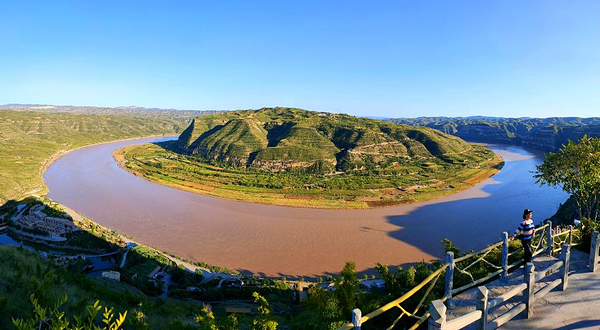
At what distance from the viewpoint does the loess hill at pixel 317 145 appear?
8250 cm

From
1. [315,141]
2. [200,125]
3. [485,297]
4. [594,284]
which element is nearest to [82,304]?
[485,297]

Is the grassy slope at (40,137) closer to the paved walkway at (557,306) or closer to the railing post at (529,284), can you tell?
the paved walkway at (557,306)

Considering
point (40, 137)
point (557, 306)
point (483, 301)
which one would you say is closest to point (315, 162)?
point (557, 306)

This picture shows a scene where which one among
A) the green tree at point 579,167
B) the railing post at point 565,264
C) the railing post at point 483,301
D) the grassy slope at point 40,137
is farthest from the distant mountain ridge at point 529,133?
the grassy slope at point 40,137

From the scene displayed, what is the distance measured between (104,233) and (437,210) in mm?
46288

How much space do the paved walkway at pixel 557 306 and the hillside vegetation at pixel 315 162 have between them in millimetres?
44452

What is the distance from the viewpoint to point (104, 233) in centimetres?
3538

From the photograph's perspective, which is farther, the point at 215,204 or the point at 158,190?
the point at 158,190

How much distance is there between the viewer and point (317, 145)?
91188mm

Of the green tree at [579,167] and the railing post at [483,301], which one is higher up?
the green tree at [579,167]

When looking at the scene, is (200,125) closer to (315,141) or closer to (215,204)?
(315,141)

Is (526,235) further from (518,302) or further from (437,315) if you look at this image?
(437,315)

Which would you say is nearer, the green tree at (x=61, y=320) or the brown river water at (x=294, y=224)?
the green tree at (x=61, y=320)

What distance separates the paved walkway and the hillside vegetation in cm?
4445
